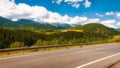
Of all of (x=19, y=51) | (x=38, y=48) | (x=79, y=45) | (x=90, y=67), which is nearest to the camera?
(x=90, y=67)

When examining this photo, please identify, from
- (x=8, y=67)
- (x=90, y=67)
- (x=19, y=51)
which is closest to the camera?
(x=8, y=67)

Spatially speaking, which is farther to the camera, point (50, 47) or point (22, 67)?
point (50, 47)

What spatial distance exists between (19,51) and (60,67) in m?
10.7

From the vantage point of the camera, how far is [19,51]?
69.1ft

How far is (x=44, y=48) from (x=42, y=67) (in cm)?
1448

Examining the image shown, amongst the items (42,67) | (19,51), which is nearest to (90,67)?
(42,67)

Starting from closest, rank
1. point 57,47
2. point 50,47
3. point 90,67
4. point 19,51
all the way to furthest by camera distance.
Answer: point 90,67 < point 19,51 < point 50,47 < point 57,47

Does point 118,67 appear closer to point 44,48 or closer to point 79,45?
point 44,48

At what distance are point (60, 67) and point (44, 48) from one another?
14.4 metres

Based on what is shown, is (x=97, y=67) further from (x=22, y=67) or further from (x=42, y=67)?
(x=22, y=67)

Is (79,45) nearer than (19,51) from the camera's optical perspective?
No

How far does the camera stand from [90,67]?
1138 cm

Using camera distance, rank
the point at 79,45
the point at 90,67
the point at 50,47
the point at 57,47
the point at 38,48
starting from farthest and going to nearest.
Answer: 1. the point at 79,45
2. the point at 57,47
3. the point at 50,47
4. the point at 38,48
5. the point at 90,67

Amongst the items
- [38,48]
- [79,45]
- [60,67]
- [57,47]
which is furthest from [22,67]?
[79,45]
